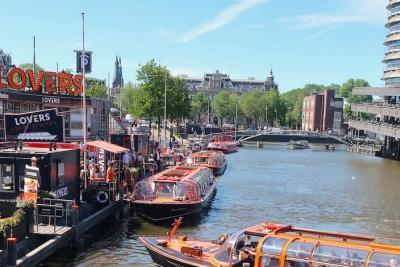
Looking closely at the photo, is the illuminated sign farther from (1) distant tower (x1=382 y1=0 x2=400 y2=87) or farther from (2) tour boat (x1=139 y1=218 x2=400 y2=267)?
(1) distant tower (x1=382 y1=0 x2=400 y2=87)

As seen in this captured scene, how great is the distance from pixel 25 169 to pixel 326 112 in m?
155

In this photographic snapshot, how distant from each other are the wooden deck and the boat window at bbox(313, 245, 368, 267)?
10.3 metres

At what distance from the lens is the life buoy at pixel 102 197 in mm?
27422

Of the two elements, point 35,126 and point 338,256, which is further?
point 35,126

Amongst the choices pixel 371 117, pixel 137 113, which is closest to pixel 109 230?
pixel 137 113

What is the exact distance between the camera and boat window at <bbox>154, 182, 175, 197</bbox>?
97.6 feet

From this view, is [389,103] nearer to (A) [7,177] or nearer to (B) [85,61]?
(B) [85,61]

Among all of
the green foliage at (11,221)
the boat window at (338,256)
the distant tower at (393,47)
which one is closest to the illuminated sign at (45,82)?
the green foliage at (11,221)

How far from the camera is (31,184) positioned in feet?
68.0

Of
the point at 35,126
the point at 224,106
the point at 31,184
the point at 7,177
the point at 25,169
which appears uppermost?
the point at 224,106

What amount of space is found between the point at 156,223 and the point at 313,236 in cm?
1219

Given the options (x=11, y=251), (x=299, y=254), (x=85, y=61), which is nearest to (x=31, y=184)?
(x=11, y=251)

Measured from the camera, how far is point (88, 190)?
27250 mm

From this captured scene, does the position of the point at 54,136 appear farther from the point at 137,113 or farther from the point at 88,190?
the point at 137,113
